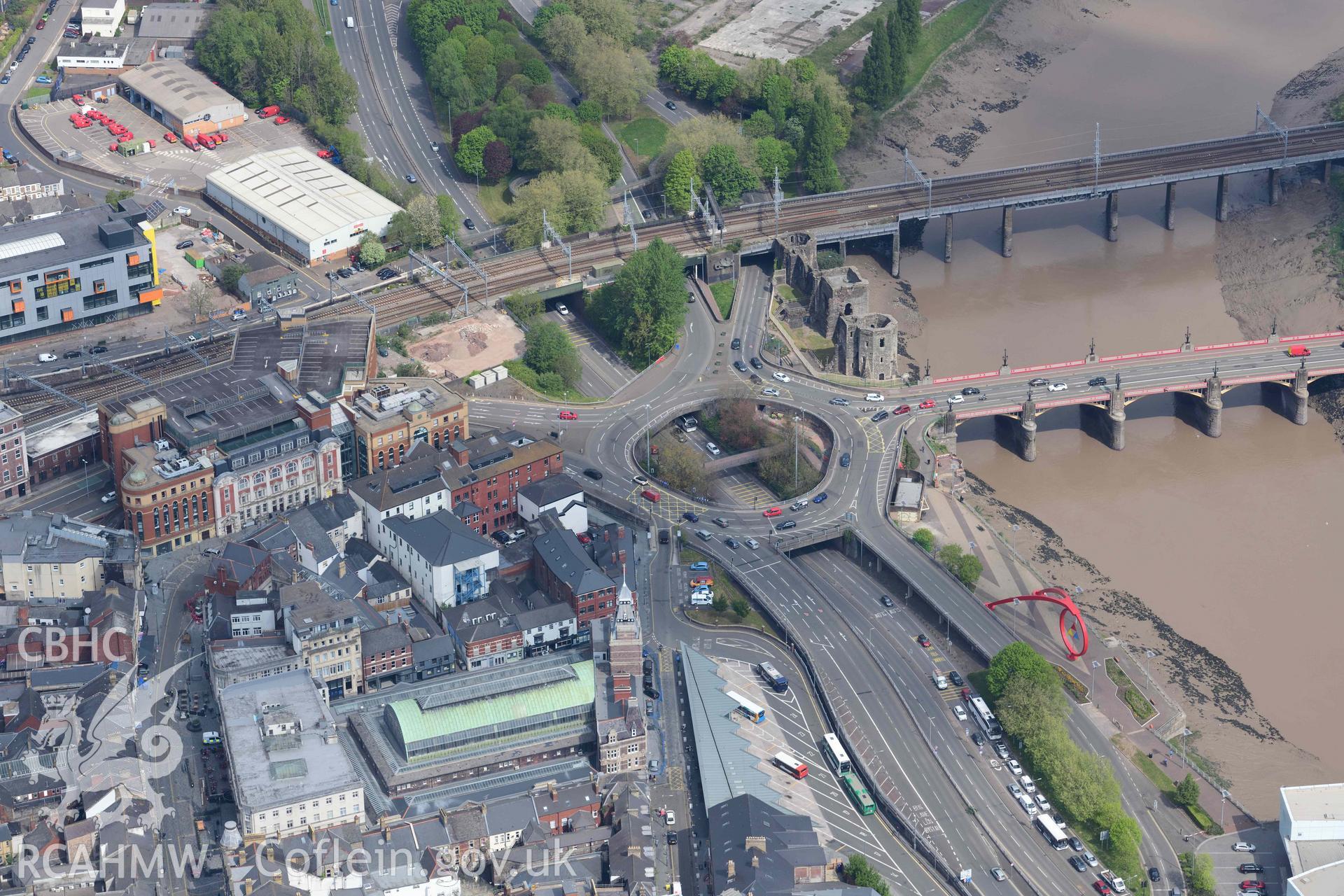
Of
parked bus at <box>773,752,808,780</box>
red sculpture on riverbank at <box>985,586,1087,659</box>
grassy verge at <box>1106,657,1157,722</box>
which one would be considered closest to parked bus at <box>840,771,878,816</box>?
parked bus at <box>773,752,808,780</box>

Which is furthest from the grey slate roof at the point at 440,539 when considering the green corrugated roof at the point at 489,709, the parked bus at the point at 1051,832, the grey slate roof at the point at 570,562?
the parked bus at the point at 1051,832

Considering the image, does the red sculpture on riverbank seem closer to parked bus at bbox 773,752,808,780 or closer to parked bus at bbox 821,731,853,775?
parked bus at bbox 821,731,853,775

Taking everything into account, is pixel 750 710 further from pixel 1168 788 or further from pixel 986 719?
pixel 1168 788

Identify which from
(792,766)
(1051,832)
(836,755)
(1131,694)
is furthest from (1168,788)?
(792,766)

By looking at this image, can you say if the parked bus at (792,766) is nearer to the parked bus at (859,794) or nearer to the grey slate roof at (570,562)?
the parked bus at (859,794)

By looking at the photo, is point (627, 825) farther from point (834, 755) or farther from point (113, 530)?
point (113, 530)

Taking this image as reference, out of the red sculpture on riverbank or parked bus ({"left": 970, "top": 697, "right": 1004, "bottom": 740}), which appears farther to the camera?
the red sculpture on riverbank
